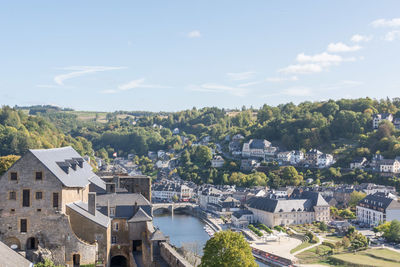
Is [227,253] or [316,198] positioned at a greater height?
[227,253]

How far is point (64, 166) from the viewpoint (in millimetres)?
27266

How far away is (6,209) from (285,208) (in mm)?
50409

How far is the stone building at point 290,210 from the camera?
226 feet

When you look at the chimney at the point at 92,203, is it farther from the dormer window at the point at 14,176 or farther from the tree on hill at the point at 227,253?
the tree on hill at the point at 227,253

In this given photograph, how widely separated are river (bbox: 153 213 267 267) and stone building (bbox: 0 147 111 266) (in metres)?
26.8

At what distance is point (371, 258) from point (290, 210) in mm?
21626

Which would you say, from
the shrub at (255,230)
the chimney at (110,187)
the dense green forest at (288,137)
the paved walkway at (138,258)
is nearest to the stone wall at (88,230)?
the paved walkway at (138,258)

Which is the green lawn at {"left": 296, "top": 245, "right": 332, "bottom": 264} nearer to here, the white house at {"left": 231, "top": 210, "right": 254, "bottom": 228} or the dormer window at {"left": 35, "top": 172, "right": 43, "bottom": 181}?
the white house at {"left": 231, "top": 210, "right": 254, "bottom": 228}

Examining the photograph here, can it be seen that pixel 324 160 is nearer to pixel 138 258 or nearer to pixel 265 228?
pixel 265 228

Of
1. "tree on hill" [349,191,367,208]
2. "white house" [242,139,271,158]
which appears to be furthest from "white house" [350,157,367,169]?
"white house" [242,139,271,158]

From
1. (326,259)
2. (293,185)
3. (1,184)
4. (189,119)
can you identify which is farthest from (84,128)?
(1,184)

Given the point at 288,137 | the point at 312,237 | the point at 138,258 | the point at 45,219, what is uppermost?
the point at 288,137

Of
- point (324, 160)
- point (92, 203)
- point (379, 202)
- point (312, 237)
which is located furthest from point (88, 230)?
point (324, 160)

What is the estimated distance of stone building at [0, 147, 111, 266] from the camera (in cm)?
2466
